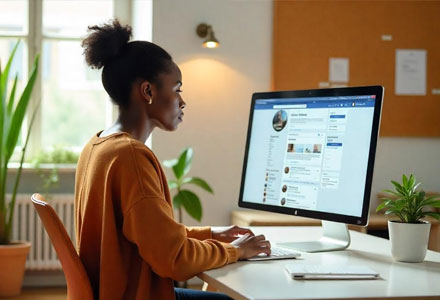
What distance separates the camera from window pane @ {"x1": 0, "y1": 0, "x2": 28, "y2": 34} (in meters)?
4.76

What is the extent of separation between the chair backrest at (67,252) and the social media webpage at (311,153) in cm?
75

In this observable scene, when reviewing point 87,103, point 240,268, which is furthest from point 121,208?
point 87,103

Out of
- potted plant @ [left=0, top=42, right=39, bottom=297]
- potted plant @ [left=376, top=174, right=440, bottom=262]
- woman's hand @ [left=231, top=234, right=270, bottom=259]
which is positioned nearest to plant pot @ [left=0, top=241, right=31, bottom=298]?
potted plant @ [left=0, top=42, right=39, bottom=297]

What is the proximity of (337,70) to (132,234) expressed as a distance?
3.26 m

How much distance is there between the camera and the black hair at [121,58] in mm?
1879

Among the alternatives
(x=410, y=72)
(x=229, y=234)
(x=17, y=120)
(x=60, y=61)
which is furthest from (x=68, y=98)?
(x=229, y=234)

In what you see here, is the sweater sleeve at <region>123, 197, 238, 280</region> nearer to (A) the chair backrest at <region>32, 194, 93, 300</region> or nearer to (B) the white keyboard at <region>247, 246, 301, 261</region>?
(A) the chair backrest at <region>32, 194, 93, 300</region>

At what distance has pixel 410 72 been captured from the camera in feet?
15.4

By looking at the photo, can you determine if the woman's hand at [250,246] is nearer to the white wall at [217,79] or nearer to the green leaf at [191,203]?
the green leaf at [191,203]

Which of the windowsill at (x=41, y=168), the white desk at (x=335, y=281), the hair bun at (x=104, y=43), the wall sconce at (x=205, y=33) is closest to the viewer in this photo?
the white desk at (x=335, y=281)

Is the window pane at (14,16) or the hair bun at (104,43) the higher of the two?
the window pane at (14,16)

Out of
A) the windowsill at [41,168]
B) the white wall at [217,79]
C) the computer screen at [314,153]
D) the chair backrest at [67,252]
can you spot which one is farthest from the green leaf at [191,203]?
the chair backrest at [67,252]

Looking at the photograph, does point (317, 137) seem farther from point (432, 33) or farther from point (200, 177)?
point (432, 33)

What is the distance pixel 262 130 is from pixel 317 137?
257mm
